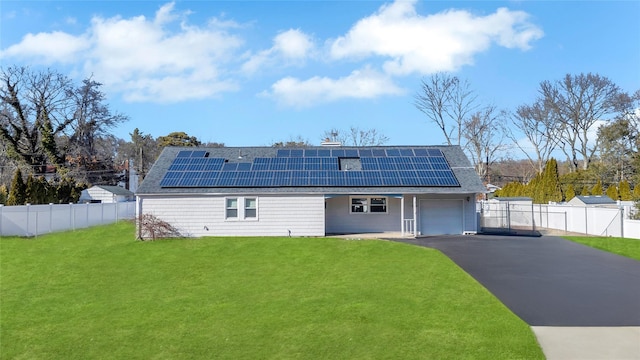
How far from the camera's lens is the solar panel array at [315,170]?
69.8ft

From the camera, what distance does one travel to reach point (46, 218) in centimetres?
2194

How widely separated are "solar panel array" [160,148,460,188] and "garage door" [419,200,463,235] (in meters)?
1.09

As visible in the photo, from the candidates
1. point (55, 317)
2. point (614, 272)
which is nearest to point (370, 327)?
point (55, 317)

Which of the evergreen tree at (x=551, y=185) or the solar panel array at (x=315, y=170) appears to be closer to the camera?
the solar panel array at (x=315, y=170)

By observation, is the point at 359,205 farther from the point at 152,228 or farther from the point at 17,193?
the point at 17,193

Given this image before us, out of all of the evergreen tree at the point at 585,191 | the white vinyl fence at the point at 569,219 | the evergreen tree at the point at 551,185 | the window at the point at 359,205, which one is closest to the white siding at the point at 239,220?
the window at the point at 359,205

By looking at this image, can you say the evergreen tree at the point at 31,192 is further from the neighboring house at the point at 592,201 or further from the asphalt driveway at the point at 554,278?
the neighboring house at the point at 592,201

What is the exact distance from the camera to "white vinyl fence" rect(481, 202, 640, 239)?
67.4ft

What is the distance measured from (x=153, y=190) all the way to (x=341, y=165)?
9499mm

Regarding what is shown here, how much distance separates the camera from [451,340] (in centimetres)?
736

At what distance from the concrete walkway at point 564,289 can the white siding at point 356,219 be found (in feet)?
9.53

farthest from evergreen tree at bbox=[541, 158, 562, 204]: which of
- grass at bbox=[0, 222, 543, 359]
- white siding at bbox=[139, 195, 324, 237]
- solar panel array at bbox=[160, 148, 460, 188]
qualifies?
grass at bbox=[0, 222, 543, 359]

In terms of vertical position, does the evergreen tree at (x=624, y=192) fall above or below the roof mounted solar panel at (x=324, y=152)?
below

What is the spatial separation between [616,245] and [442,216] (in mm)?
7202
